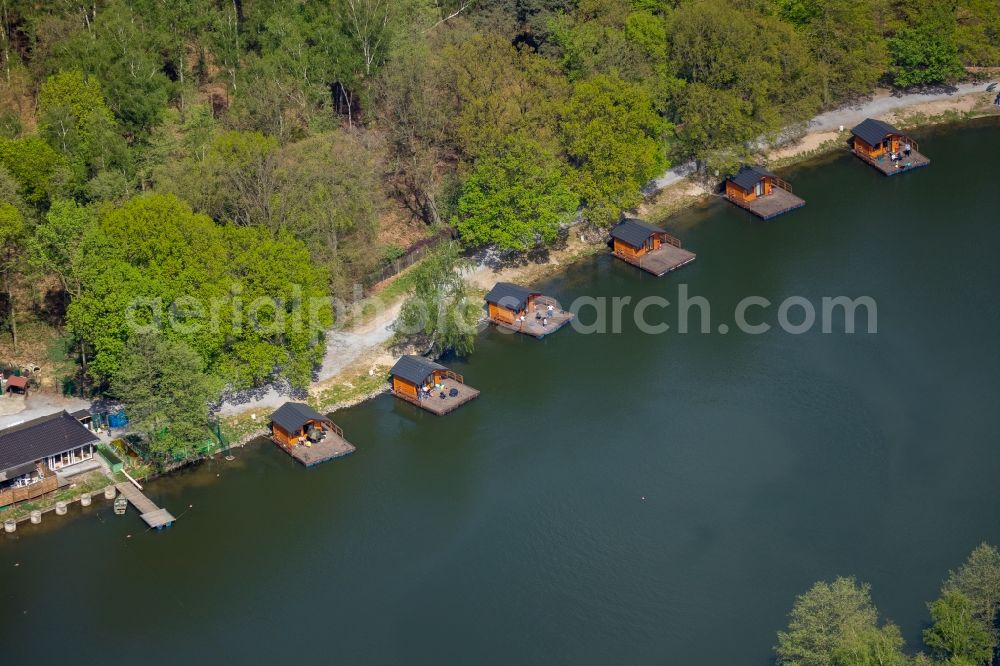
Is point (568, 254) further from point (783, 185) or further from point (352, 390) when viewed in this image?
point (352, 390)

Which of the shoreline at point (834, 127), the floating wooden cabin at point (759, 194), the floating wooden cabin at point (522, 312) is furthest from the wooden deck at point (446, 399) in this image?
the floating wooden cabin at point (759, 194)

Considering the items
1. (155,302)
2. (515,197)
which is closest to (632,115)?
(515,197)

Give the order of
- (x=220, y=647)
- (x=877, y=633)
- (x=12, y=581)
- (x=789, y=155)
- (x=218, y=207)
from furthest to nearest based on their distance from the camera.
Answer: (x=789, y=155) → (x=218, y=207) → (x=12, y=581) → (x=220, y=647) → (x=877, y=633)

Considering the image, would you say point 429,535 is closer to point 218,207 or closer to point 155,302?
point 155,302

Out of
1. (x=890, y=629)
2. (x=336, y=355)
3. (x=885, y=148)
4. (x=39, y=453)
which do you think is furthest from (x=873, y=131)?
(x=39, y=453)

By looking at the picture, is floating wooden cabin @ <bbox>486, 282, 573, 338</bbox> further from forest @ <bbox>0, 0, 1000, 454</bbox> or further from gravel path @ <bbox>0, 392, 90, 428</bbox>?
gravel path @ <bbox>0, 392, 90, 428</bbox>

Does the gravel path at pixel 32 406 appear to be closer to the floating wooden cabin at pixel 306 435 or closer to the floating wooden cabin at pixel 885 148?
the floating wooden cabin at pixel 306 435

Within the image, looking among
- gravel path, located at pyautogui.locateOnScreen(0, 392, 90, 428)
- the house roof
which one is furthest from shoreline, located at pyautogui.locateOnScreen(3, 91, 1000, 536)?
the house roof
